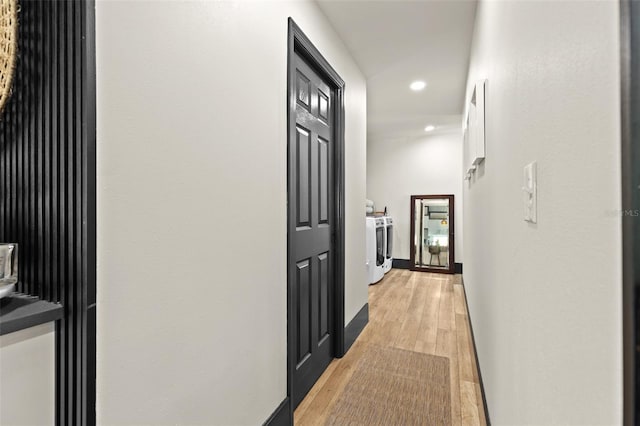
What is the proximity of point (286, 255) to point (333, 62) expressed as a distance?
4.98 feet

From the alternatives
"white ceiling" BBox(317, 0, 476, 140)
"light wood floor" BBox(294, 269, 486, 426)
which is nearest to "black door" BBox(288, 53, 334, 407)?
"light wood floor" BBox(294, 269, 486, 426)

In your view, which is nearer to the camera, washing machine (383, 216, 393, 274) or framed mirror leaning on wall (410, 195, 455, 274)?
washing machine (383, 216, 393, 274)

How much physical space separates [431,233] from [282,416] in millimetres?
5043

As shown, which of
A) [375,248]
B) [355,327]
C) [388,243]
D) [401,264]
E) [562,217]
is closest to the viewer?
[562,217]

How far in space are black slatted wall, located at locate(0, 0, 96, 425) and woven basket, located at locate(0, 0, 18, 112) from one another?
0.10ft

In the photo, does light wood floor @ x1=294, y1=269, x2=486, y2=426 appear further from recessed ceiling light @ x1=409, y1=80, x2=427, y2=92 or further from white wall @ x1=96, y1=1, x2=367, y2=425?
recessed ceiling light @ x1=409, y1=80, x2=427, y2=92

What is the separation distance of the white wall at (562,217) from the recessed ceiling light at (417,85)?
7.94ft

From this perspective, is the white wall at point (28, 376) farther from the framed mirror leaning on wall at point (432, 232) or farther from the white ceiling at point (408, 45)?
the framed mirror leaning on wall at point (432, 232)

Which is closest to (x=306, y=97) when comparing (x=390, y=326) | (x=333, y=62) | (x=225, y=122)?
(x=333, y=62)

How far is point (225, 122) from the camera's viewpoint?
4.17 ft

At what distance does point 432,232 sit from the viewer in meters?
6.13

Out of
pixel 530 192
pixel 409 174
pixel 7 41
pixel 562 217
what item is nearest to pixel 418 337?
pixel 530 192

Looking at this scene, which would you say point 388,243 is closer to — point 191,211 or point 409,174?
point 409,174

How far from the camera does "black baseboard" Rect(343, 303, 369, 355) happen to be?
2.67 m
